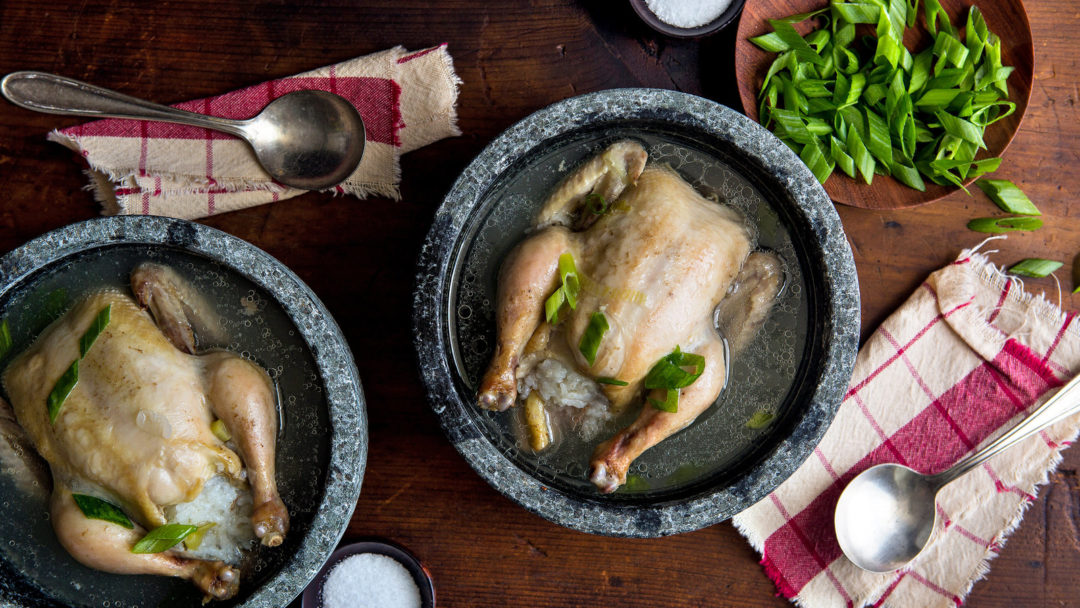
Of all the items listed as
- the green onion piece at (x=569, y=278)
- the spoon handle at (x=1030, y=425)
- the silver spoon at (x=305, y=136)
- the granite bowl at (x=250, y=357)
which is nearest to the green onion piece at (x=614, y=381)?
the green onion piece at (x=569, y=278)

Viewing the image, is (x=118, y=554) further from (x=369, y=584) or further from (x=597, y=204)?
(x=597, y=204)

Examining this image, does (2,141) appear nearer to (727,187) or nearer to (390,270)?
(390,270)

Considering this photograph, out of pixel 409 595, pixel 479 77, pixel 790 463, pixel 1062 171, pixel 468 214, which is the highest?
pixel 479 77

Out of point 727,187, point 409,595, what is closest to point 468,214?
point 727,187

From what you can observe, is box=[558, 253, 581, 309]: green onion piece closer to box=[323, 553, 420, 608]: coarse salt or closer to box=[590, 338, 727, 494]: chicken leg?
box=[590, 338, 727, 494]: chicken leg

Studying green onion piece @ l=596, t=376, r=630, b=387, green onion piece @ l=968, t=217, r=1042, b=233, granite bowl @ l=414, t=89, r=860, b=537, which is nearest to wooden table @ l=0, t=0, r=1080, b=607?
green onion piece @ l=968, t=217, r=1042, b=233

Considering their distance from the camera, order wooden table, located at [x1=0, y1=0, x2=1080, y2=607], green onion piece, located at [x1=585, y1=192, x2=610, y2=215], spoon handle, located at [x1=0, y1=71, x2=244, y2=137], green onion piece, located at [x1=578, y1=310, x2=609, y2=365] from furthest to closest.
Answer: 1. wooden table, located at [x1=0, y1=0, x2=1080, y2=607]
2. spoon handle, located at [x1=0, y1=71, x2=244, y2=137]
3. green onion piece, located at [x1=585, y1=192, x2=610, y2=215]
4. green onion piece, located at [x1=578, y1=310, x2=609, y2=365]
